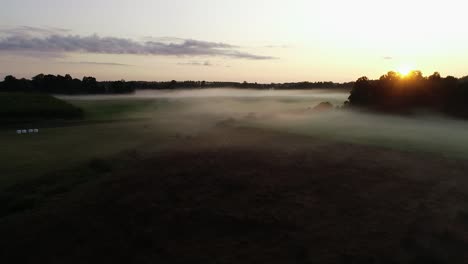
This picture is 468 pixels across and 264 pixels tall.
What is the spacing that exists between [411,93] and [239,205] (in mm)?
56646

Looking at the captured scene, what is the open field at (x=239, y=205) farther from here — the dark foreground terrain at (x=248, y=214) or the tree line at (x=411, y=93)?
the tree line at (x=411, y=93)

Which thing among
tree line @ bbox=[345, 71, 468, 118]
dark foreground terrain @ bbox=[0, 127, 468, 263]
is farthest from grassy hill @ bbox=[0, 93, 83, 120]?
tree line @ bbox=[345, 71, 468, 118]

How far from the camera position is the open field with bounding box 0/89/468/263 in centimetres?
1338

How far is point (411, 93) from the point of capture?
65.7m

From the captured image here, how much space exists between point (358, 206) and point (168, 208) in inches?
311

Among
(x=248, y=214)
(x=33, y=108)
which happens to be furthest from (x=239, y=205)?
(x=33, y=108)

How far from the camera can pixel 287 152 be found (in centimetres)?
2875

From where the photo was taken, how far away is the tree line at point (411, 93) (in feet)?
198

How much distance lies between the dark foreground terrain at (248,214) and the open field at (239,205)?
0.05 metres

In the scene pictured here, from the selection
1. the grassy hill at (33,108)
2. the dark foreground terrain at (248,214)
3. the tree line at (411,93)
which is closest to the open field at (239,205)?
the dark foreground terrain at (248,214)

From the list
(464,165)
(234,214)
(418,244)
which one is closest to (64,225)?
(234,214)

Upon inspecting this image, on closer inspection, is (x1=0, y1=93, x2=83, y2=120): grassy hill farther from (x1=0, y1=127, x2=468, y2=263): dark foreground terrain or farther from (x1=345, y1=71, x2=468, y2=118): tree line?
(x1=345, y1=71, x2=468, y2=118): tree line

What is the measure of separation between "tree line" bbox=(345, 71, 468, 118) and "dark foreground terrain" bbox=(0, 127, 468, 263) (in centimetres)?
3982

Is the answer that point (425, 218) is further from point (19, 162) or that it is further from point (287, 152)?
point (19, 162)
